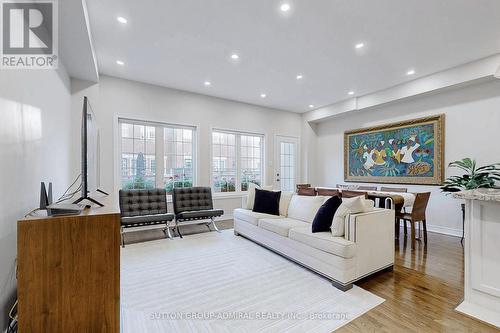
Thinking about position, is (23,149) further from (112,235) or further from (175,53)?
(175,53)

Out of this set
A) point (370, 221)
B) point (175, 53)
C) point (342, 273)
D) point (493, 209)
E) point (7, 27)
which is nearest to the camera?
point (7, 27)

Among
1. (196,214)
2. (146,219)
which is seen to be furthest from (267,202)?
(146,219)

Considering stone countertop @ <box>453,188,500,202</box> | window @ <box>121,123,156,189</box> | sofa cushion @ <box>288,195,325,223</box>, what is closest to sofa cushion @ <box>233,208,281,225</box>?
sofa cushion @ <box>288,195,325,223</box>

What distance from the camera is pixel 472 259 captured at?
2.17 metres

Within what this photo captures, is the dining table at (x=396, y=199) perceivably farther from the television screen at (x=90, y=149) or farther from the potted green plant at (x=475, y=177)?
the television screen at (x=90, y=149)

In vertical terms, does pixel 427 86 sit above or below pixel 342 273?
above

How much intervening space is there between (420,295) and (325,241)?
3.32 ft

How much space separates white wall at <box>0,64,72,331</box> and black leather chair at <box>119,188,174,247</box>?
4.45 ft

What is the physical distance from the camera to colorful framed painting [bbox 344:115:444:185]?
4.88m

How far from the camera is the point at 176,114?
5.46m

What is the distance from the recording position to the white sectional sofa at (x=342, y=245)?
8.12 feet

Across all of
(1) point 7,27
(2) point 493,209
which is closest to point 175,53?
(1) point 7,27

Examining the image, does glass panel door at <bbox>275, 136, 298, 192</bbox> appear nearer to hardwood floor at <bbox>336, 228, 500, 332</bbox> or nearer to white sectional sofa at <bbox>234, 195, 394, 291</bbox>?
white sectional sofa at <bbox>234, 195, 394, 291</bbox>

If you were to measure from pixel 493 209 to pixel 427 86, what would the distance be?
3.53 meters
